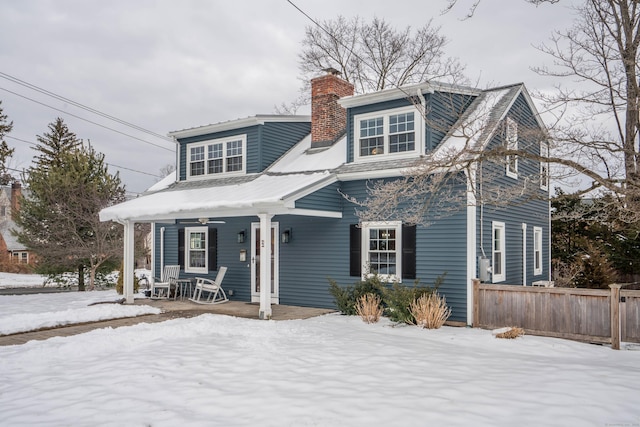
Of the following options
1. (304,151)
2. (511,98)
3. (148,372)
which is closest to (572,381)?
(148,372)

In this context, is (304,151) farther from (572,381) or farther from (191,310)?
(572,381)

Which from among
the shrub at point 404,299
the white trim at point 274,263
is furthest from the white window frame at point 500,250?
the white trim at point 274,263

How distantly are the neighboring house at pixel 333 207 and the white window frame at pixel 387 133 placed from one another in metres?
0.03

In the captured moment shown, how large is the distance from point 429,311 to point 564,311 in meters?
2.38

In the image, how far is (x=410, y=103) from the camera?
36.6ft

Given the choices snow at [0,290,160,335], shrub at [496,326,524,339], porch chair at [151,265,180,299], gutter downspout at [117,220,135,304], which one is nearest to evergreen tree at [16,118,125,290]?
snow at [0,290,160,335]

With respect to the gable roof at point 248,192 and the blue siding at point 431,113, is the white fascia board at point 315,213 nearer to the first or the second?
the gable roof at point 248,192

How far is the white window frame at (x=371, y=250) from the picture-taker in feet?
35.1

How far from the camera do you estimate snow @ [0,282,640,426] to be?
4594mm

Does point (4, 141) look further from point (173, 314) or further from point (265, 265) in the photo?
point (265, 265)

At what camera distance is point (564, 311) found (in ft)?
27.3

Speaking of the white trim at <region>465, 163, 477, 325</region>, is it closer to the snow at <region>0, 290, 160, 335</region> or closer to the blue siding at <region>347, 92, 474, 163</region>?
the blue siding at <region>347, 92, 474, 163</region>

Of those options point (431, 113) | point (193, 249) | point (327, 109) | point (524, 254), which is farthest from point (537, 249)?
point (193, 249)

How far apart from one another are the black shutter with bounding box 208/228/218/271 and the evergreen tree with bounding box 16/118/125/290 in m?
7.08
